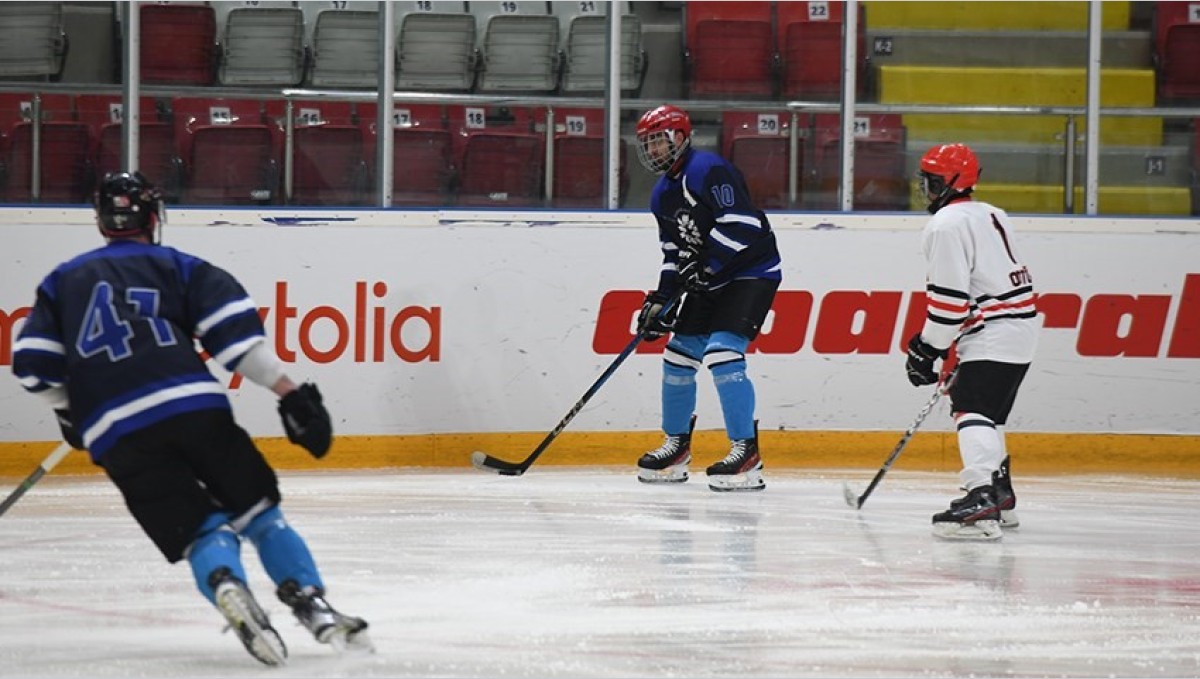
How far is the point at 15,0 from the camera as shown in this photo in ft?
21.1

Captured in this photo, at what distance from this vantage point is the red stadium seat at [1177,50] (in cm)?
704

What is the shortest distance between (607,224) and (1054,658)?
3.51 m

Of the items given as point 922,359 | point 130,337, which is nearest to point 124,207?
point 130,337

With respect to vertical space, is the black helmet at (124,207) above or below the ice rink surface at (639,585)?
above

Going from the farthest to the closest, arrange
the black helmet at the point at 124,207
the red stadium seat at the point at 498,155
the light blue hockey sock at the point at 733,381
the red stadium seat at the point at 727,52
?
the red stadium seat at the point at 727,52, the red stadium seat at the point at 498,155, the light blue hockey sock at the point at 733,381, the black helmet at the point at 124,207

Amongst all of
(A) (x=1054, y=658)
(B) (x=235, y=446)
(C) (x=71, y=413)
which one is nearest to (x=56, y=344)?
(C) (x=71, y=413)

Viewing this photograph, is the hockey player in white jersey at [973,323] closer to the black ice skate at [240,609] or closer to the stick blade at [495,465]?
the stick blade at [495,465]

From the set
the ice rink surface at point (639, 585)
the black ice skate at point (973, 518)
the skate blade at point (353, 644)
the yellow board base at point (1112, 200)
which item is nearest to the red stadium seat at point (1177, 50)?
the yellow board base at point (1112, 200)

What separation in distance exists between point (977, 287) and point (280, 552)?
236 centimetres

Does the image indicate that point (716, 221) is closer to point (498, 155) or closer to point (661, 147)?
point (661, 147)

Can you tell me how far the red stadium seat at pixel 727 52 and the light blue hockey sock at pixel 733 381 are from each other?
1.63 m

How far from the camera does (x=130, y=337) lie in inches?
114

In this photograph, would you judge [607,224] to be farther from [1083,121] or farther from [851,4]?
[1083,121]

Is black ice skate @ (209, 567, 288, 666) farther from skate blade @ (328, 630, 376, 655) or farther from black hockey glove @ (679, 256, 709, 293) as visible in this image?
black hockey glove @ (679, 256, 709, 293)
